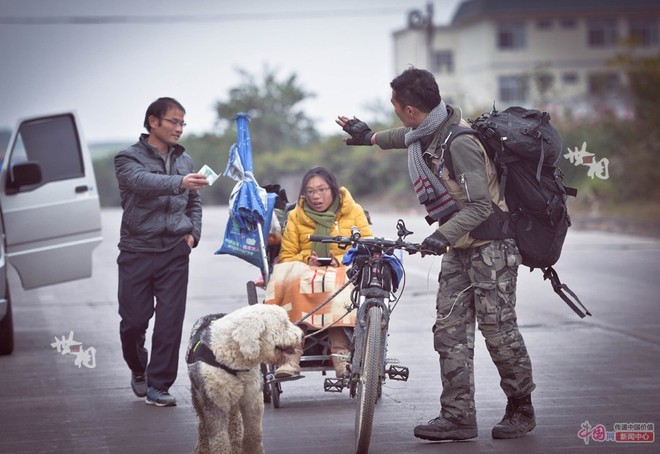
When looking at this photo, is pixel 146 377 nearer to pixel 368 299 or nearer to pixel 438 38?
pixel 368 299

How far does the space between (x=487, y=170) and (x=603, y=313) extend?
21.5 ft

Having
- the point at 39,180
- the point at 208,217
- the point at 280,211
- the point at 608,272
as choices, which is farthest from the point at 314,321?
the point at 208,217

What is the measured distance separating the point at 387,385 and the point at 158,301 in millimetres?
1884

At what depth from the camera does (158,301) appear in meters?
8.17

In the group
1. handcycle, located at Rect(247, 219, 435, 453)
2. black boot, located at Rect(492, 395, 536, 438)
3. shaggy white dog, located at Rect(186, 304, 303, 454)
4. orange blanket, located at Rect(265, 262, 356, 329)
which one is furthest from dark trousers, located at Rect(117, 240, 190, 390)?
black boot, located at Rect(492, 395, 536, 438)

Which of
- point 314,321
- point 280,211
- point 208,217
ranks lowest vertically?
point 208,217

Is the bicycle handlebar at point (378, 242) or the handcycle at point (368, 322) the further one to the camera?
the bicycle handlebar at point (378, 242)

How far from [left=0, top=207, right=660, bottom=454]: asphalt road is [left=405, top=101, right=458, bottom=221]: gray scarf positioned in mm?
1370

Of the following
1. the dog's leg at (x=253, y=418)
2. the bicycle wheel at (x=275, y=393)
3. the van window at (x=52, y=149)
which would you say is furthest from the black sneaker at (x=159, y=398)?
the van window at (x=52, y=149)

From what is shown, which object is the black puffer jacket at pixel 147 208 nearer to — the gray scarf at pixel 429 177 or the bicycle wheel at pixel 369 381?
the gray scarf at pixel 429 177

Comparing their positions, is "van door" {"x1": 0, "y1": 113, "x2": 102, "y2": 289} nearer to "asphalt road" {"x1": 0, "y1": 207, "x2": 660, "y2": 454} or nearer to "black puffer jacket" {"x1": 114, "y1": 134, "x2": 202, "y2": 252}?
"asphalt road" {"x1": 0, "y1": 207, "x2": 660, "y2": 454}

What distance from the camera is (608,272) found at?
17.0 metres

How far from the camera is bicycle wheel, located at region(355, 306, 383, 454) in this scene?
625 cm

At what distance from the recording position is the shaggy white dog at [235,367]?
19.2 feet
